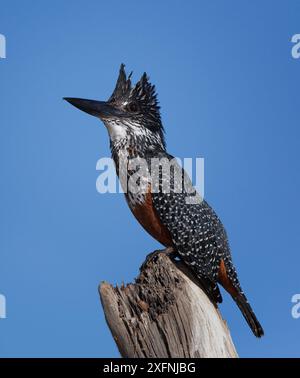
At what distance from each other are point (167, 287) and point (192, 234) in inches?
35.1

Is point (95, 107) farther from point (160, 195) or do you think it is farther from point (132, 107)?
point (160, 195)

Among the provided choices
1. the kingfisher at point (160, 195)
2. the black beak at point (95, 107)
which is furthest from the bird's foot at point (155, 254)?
the black beak at point (95, 107)

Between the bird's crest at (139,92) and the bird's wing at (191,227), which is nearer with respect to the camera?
the bird's wing at (191,227)

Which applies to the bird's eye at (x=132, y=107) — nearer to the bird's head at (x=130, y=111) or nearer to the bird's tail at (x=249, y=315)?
the bird's head at (x=130, y=111)

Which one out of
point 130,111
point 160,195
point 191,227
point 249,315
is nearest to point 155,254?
point 191,227

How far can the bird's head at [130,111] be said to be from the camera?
263 inches

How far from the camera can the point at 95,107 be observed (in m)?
6.65

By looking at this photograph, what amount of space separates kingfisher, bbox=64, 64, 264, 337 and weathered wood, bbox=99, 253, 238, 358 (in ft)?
1.66

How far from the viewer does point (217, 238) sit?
656 cm

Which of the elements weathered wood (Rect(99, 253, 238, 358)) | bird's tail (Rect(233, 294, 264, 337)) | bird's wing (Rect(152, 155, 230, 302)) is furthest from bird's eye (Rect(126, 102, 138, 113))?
bird's tail (Rect(233, 294, 264, 337))

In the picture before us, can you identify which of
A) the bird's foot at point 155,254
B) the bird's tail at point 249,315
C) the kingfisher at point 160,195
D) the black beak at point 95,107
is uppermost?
the black beak at point 95,107

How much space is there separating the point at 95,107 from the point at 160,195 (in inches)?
49.0
